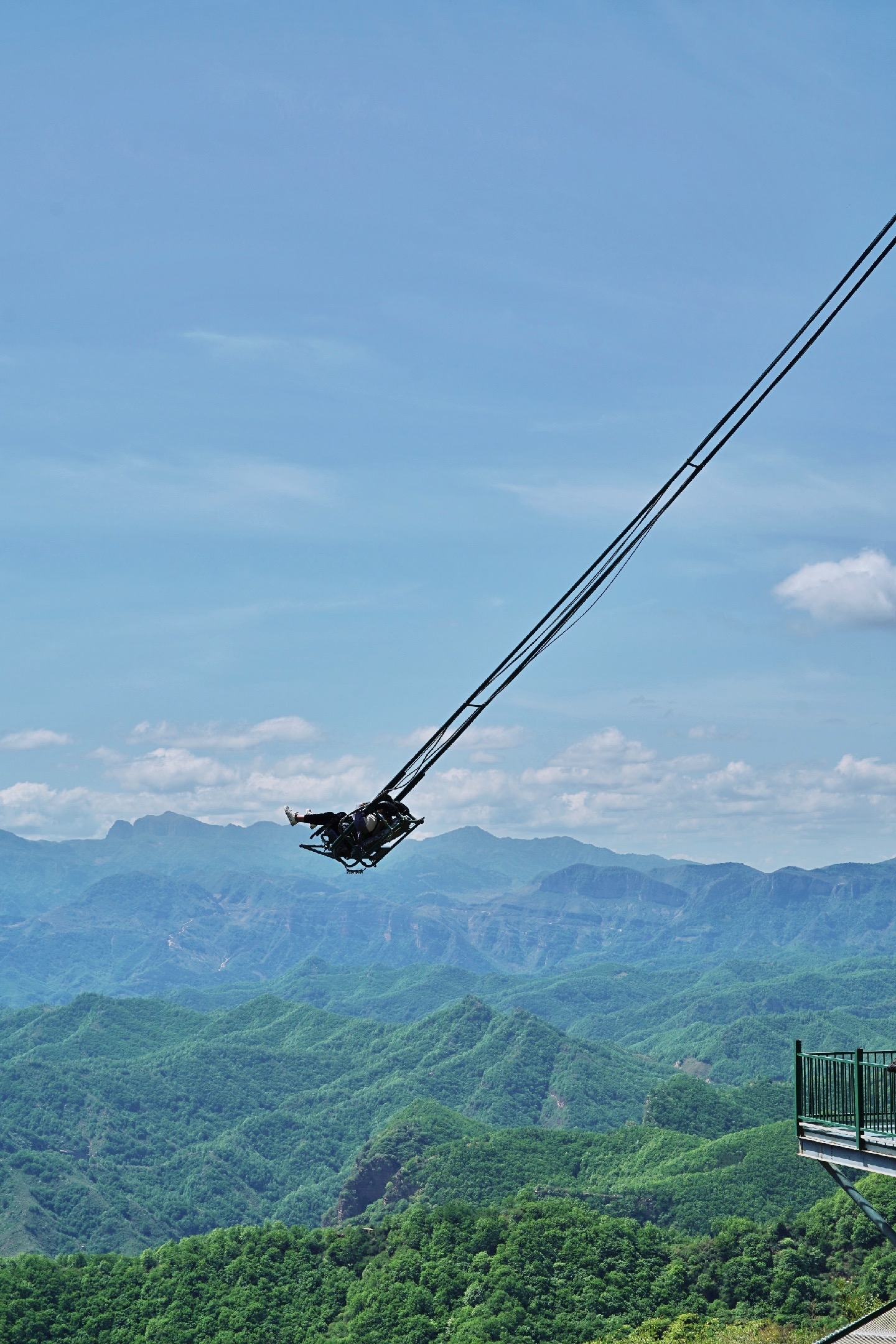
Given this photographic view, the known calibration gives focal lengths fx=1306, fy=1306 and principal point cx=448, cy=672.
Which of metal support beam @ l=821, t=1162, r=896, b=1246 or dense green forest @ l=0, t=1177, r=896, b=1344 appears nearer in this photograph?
metal support beam @ l=821, t=1162, r=896, b=1246

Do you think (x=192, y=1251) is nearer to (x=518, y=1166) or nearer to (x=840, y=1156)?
(x=518, y=1166)

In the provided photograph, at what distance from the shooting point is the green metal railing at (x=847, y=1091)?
20266 millimetres

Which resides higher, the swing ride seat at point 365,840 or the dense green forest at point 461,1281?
the swing ride seat at point 365,840

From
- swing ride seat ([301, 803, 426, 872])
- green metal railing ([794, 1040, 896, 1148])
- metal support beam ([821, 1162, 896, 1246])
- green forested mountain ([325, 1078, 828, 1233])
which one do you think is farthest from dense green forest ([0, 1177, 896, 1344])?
swing ride seat ([301, 803, 426, 872])

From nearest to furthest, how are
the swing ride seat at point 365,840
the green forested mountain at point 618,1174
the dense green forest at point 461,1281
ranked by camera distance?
the swing ride seat at point 365,840 → the dense green forest at point 461,1281 → the green forested mountain at point 618,1174

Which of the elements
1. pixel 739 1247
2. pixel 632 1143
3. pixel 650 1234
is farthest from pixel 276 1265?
pixel 632 1143

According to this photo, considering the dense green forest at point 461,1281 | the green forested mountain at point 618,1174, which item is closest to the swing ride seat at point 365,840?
the dense green forest at point 461,1281

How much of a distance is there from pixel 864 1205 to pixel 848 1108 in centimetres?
149

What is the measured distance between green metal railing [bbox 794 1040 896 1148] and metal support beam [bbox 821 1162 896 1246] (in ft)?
2.60

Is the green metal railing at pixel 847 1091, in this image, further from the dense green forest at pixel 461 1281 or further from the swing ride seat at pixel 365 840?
the dense green forest at pixel 461 1281

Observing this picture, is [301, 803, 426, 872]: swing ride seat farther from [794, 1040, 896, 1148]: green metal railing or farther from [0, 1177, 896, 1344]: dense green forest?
[0, 1177, 896, 1344]: dense green forest

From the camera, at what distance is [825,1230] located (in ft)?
330

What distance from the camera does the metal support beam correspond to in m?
19.7

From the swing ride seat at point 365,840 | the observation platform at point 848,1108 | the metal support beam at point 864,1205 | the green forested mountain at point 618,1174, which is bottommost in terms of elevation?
the green forested mountain at point 618,1174
